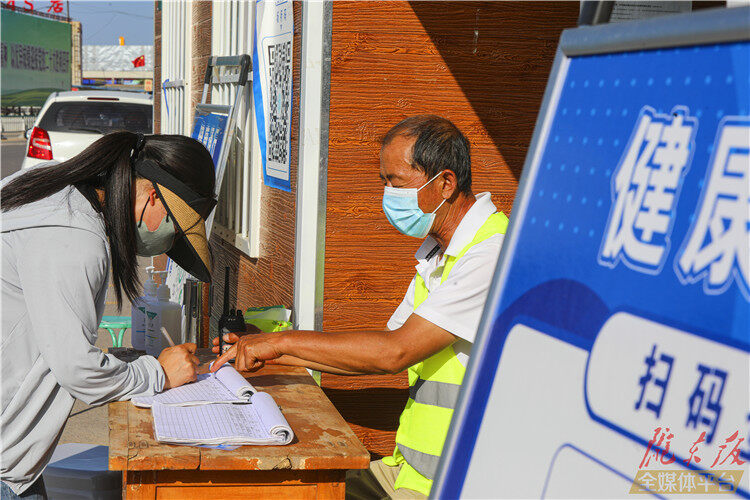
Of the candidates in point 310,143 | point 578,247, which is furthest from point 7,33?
point 578,247

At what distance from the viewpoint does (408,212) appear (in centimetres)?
243

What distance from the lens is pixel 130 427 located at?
84.0 inches

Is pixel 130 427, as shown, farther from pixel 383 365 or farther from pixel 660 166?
pixel 660 166

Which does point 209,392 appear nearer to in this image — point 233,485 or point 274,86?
point 233,485

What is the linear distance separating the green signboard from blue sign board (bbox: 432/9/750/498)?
130 ft

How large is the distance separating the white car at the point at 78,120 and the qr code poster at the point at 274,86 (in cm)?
557

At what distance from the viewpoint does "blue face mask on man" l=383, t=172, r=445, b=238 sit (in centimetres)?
241

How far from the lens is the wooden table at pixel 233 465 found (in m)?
1.94

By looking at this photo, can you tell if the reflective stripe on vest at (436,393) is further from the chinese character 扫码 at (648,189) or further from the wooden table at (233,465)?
the chinese character 扫码 at (648,189)

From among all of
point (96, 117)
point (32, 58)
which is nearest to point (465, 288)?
point (96, 117)

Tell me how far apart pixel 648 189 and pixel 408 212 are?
158 centimetres

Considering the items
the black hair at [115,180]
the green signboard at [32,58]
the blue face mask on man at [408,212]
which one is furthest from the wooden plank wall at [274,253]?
the green signboard at [32,58]

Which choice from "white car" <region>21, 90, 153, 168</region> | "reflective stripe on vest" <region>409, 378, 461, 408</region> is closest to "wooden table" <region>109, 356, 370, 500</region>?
"reflective stripe on vest" <region>409, 378, 461, 408</region>

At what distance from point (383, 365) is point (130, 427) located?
705 mm
